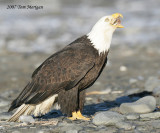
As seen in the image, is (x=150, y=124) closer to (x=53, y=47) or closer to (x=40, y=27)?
(x=53, y=47)

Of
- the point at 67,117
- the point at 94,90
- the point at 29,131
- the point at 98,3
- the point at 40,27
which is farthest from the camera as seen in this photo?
the point at 98,3

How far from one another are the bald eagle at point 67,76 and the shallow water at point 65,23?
696 centimetres

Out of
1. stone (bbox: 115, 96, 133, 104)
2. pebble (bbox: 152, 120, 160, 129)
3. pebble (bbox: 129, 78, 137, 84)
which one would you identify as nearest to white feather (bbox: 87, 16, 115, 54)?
pebble (bbox: 152, 120, 160, 129)

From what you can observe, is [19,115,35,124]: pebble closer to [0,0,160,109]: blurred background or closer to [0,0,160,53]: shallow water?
[0,0,160,109]: blurred background

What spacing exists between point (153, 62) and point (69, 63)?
6.57 m

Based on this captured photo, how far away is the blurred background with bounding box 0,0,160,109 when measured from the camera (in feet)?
33.5

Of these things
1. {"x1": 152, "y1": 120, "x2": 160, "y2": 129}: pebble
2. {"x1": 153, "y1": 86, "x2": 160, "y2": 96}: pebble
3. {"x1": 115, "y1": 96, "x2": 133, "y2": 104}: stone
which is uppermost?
{"x1": 153, "y1": 86, "x2": 160, "y2": 96}: pebble

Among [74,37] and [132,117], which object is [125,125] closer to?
[132,117]

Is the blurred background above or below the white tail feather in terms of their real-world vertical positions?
above

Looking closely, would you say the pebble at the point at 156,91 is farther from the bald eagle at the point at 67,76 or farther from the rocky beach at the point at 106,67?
the bald eagle at the point at 67,76

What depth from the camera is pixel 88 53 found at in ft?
18.9

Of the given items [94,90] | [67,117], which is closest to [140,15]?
[94,90]

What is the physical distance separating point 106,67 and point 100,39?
18.3ft

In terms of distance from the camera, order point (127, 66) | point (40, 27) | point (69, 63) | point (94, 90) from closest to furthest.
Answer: point (69, 63) < point (94, 90) < point (127, 66) < point (40, 27)
